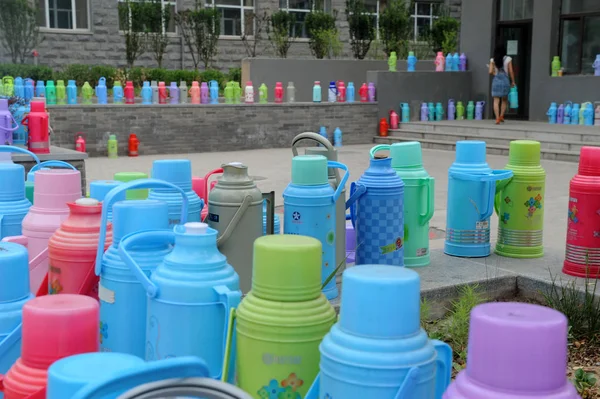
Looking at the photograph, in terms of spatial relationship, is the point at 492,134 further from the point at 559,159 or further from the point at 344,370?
the point at 344,370

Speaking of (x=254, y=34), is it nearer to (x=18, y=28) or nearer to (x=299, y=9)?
(x=299, y=9)

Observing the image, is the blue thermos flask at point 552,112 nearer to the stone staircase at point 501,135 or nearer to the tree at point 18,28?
the stone staircase at point 501,135

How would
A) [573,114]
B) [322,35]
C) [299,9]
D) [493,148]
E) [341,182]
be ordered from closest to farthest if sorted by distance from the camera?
1. [341,182]
2. [493,148]
3. [573,114]
4. [322,35]
5. [299,9]

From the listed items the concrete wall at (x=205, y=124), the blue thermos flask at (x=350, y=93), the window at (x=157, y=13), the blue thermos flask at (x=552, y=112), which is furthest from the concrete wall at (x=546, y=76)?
the window at (x=157, y=13)

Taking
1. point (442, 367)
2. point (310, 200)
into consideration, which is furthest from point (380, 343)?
point (310, 200)

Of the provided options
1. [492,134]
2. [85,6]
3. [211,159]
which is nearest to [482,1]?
[492,134]

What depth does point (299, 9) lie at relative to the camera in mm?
25250

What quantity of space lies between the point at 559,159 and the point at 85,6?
49.8 feet

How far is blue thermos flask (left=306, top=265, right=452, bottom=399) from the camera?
1407 millimetres

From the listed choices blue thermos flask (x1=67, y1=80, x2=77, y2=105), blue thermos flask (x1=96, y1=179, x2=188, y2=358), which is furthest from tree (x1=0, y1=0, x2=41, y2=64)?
blue thermos flask (x1=96, y1=179, x2=188, y2=358)

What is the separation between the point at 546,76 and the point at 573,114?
49.8 inches

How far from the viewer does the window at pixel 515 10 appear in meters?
16.5

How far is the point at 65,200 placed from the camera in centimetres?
261

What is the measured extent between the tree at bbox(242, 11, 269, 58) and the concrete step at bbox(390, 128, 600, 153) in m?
9.45
